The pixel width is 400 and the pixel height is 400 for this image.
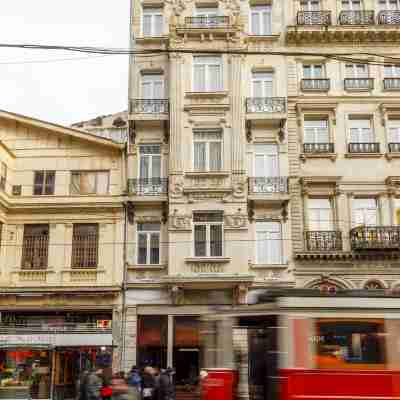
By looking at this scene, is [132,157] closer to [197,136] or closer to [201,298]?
[197,136]

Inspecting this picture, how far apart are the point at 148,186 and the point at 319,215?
24.4ft

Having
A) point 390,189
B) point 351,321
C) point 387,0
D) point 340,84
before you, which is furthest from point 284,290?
point 387,0

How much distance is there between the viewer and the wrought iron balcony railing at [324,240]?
24.6m

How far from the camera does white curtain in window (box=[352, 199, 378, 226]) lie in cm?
2528

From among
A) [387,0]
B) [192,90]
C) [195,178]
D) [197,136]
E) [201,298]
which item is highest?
[387,0]

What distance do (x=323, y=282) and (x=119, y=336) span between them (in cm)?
859

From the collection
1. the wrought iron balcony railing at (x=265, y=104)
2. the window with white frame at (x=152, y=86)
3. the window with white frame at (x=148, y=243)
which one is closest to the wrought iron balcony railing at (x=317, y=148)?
the wrought iron balcony railing at (x=265, y=104)

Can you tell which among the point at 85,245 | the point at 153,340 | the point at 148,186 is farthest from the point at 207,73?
the point at 153,340

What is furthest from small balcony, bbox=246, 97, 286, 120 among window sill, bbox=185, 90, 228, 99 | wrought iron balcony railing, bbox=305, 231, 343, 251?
wrought iron balcony railing, bbox=305, 231, 343, 251

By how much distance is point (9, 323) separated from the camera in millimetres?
24391

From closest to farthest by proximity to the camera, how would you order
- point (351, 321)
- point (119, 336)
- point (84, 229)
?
point (351, 321)
point (119, 336)
point (84, 229)

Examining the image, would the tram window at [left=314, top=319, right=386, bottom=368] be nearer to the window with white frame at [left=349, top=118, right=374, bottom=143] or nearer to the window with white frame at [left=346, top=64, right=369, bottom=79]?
the window with white frame at [left=349, top=118, right=374, bottom=143]

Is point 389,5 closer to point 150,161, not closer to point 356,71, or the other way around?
point 356,71

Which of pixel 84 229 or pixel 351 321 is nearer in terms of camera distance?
pixel 351 321
